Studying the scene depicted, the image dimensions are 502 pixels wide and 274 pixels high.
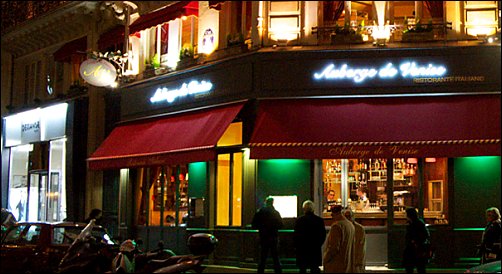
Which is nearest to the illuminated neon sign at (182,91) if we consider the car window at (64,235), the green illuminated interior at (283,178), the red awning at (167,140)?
the red awning at (167,140)

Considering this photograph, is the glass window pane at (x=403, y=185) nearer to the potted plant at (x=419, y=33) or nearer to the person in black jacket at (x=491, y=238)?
the potted plant at (x=419, y=33)

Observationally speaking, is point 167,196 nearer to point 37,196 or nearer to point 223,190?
point 223,190

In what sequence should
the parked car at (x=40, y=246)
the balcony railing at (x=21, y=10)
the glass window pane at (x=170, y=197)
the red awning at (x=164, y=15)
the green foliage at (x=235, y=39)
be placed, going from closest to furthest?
1. the parked car at (x=40, y=246)
2. the green foliage at (x=235, y=39)
3. the red awning at (x=164, y=15)
4. the glass window pane at (x=170, y=197)
5. the balcony railing at (x=21, y=10)

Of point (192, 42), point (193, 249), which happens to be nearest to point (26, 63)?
point (192, 42)

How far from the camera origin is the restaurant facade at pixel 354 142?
54.6ft

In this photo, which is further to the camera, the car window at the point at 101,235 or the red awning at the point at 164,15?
the red awning at the point at 164,15

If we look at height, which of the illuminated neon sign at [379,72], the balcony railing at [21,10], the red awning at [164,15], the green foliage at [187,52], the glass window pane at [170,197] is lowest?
the glass window pane at [170,197]

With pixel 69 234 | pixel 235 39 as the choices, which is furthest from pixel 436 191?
pixel 69 234

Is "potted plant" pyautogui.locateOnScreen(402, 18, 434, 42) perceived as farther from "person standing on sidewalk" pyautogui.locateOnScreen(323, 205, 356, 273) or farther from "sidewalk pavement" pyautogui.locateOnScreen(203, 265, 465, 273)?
"person standing on sidewalk" pyautogui.locateOnScreen(323, 205, 356, 273)

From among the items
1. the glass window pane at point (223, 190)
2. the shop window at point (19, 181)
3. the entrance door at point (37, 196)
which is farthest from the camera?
the shop window at point (19, 181)

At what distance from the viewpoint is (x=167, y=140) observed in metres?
19.9

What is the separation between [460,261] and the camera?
16.8m

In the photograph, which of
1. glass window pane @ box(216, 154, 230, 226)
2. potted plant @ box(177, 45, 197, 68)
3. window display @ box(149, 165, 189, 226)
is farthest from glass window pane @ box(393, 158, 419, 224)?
potted plant @ box(177, 45, 197, 68)

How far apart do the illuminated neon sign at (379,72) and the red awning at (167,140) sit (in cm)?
223
